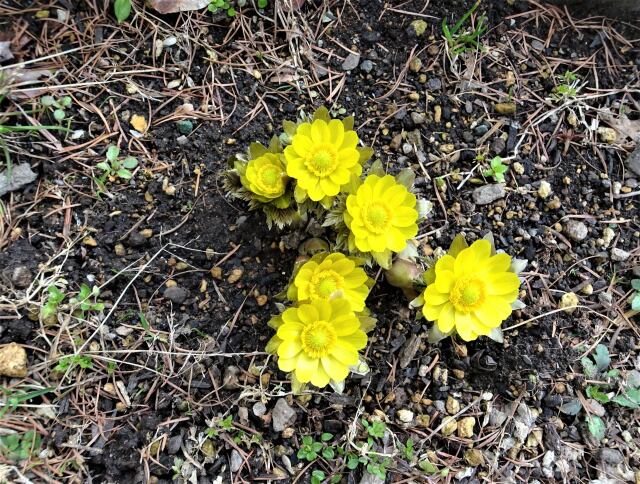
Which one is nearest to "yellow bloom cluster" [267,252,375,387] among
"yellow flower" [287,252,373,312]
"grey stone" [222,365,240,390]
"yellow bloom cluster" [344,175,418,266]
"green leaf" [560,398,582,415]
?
"yellow flower" [287,252,373,312]

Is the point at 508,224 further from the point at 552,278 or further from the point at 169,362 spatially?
the point at 169,362

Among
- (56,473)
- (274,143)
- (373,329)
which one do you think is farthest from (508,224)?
(56,473)

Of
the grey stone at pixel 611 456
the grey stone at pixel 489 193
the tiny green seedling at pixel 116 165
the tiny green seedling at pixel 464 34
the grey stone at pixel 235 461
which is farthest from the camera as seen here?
the tiny green seedling at pixel 464 34

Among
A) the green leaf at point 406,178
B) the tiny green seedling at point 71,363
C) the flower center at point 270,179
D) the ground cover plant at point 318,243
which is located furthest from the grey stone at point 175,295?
the green leaf at point 406,178

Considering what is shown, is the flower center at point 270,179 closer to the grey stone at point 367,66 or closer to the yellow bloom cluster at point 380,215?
the yellow bloom cluster at point 380,215

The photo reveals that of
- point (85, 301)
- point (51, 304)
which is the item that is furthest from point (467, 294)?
point (51, 304)

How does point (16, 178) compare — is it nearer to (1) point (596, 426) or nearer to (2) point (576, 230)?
(2) point (576, 230)

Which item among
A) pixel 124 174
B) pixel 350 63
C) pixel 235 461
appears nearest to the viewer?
pixel 235 461
